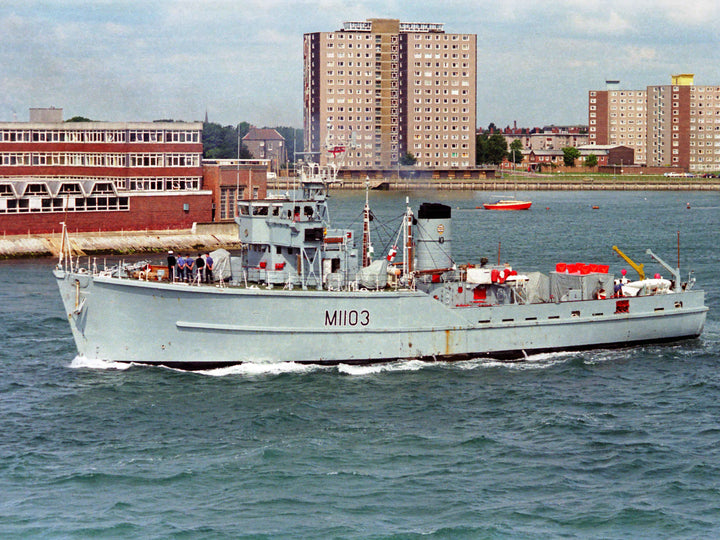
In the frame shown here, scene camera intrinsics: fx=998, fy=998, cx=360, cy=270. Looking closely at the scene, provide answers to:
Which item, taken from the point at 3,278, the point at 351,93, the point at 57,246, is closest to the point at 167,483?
the point at 3,278

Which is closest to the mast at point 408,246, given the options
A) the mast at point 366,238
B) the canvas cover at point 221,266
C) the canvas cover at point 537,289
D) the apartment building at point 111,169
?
the mast at point 366,238

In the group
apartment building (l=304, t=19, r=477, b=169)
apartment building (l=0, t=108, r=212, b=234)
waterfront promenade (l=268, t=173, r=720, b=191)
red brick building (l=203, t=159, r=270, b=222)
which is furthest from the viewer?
apartment building (l=304, t=19, r=477, b=169)

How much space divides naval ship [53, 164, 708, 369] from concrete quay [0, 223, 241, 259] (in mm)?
35555

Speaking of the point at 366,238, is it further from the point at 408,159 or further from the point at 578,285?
the point at 408,159

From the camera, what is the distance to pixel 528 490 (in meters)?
24.4

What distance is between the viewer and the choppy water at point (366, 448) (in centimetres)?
2264

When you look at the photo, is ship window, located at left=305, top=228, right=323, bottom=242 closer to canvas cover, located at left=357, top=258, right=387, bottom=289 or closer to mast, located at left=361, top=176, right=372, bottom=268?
mast, located at left=361, top=176, right=372, bottom=268

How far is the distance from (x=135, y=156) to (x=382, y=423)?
54188 mm

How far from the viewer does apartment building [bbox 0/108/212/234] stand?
7444cm

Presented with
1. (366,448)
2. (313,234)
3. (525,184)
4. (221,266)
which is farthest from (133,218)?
(525,184)

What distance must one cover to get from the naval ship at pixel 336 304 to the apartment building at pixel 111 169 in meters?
39.9

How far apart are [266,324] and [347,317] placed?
275cm

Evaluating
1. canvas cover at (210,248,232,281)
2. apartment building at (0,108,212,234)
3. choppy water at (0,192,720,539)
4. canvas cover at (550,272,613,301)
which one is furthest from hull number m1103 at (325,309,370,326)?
apartment building at (0,108,212,234)

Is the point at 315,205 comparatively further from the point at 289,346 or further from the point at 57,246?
the point at 57,246
